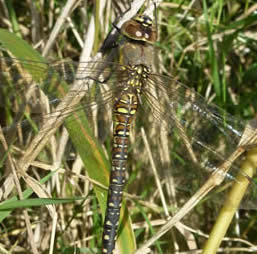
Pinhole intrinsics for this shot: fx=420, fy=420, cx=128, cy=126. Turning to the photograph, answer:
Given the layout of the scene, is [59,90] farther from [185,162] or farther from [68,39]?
[68,39]

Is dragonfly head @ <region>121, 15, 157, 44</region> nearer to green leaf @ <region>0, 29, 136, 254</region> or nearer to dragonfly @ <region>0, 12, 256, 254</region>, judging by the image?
dragonfly @ <region>0, 12, 256, 254</region>

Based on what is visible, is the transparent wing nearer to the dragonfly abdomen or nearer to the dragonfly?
the dragonfly

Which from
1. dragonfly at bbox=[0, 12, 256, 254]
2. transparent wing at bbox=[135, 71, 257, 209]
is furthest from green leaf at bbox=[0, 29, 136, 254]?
transparent wing at bbox=[135, 71, 257, 209]

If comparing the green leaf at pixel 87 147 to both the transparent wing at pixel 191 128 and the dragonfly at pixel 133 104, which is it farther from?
the transparent wing at pixel 191 128

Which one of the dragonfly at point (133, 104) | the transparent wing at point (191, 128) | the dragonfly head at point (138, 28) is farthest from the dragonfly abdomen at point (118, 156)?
the dragonfly head at point (138, 28)

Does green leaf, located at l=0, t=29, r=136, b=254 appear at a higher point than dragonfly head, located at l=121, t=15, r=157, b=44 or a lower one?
lower

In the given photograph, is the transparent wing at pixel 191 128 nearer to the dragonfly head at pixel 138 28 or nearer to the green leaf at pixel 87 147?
the dragonfly head at pixel 138 28

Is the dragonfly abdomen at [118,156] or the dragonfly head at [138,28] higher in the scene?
the dragonfly head at [138,28]
